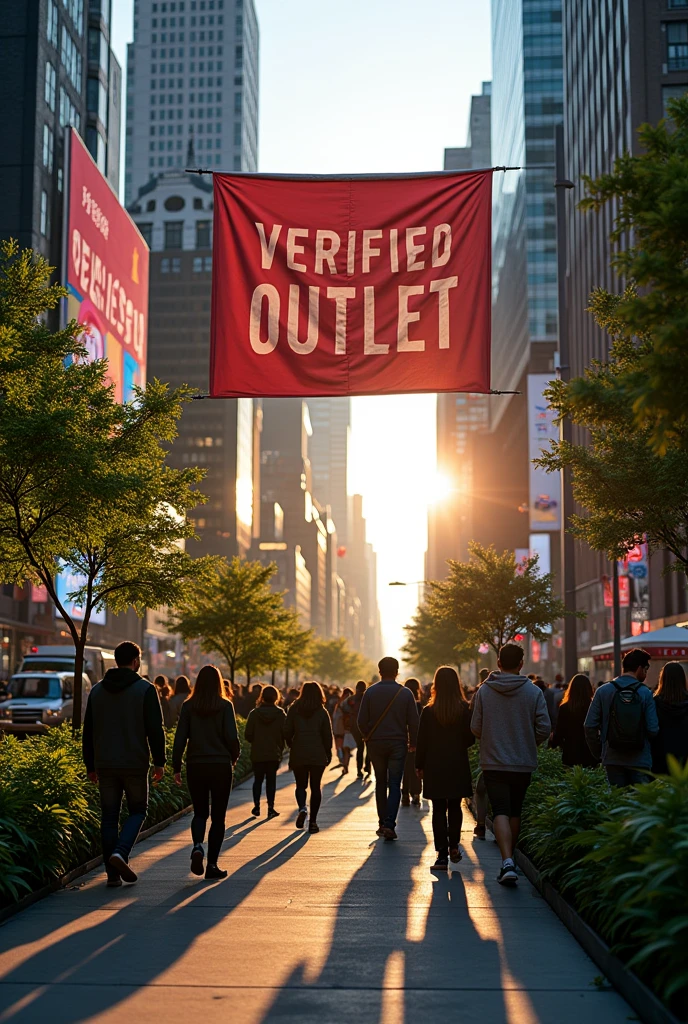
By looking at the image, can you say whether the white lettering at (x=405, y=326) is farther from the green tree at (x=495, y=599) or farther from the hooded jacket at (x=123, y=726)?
the green tree at (x=495, y=599)

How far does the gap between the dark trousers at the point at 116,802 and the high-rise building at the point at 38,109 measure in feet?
203

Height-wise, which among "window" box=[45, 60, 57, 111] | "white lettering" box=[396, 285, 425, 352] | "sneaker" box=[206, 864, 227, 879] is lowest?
"sneaker" box=[206, 864, 227, 879]

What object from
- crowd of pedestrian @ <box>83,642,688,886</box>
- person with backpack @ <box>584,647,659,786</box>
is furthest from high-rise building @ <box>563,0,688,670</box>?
person with backpack @ <box>584,647,659,786</box>

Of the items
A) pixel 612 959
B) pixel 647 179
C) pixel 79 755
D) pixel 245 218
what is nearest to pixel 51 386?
pixel 79 755

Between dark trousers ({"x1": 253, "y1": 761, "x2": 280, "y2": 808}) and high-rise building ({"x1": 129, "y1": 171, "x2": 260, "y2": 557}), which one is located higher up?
high-rise building ({"x1": 129, "y1": 171, "x2": 260, "y2": 557})

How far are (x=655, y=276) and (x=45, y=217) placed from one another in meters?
71.2

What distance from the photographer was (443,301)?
39.4ft

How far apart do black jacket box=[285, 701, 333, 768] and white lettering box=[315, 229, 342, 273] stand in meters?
5.96

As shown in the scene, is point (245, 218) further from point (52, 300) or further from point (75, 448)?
point (52, 300)

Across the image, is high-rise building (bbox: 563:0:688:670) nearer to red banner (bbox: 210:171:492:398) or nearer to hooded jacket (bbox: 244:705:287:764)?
hooded jacket (bbox: 244:705:287:764)

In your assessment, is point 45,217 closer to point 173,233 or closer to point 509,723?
point 509,723

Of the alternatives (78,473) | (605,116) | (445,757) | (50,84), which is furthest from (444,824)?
(50,84)

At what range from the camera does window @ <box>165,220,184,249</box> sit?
18950 cm

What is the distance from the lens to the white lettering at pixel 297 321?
1195cm
